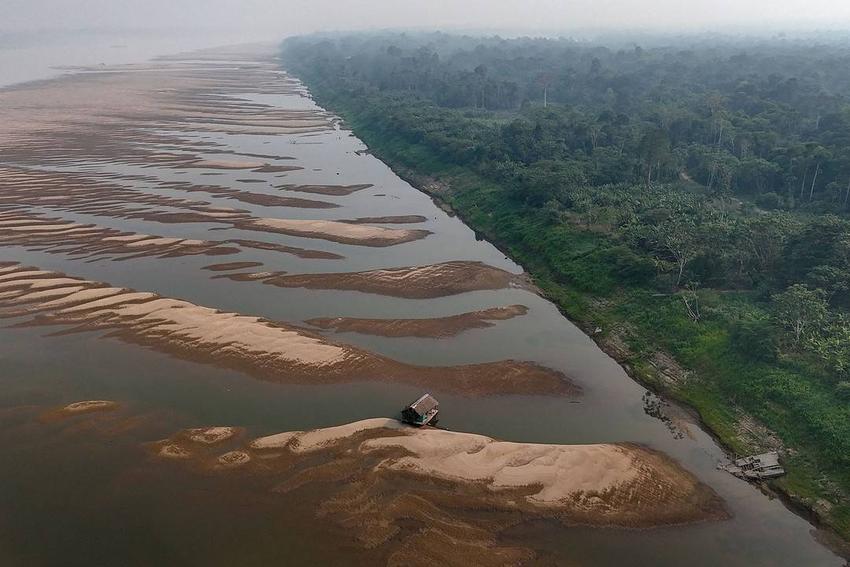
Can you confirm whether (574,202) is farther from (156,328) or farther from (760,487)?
(156,328)

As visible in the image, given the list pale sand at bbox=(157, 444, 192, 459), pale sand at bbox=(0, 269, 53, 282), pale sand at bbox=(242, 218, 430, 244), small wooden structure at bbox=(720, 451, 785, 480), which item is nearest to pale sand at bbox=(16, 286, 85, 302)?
pale sand at bbox=(0, 269, 53, 282)

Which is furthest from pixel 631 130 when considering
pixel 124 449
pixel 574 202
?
pixel 124 449

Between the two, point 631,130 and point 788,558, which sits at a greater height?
point 631,130

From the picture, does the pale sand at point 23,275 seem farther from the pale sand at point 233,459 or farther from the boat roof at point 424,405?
the boat roof at point 424,405

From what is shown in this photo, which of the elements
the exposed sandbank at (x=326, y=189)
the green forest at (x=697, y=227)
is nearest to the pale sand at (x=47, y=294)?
the exposed sandbank at (x=326, y=189)

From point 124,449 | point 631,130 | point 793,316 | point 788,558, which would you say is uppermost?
point 631,130

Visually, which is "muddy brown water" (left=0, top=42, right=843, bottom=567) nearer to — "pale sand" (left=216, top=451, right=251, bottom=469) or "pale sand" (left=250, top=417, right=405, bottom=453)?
"pale sand" (left=216, top=451, right=251, bottom=469)
